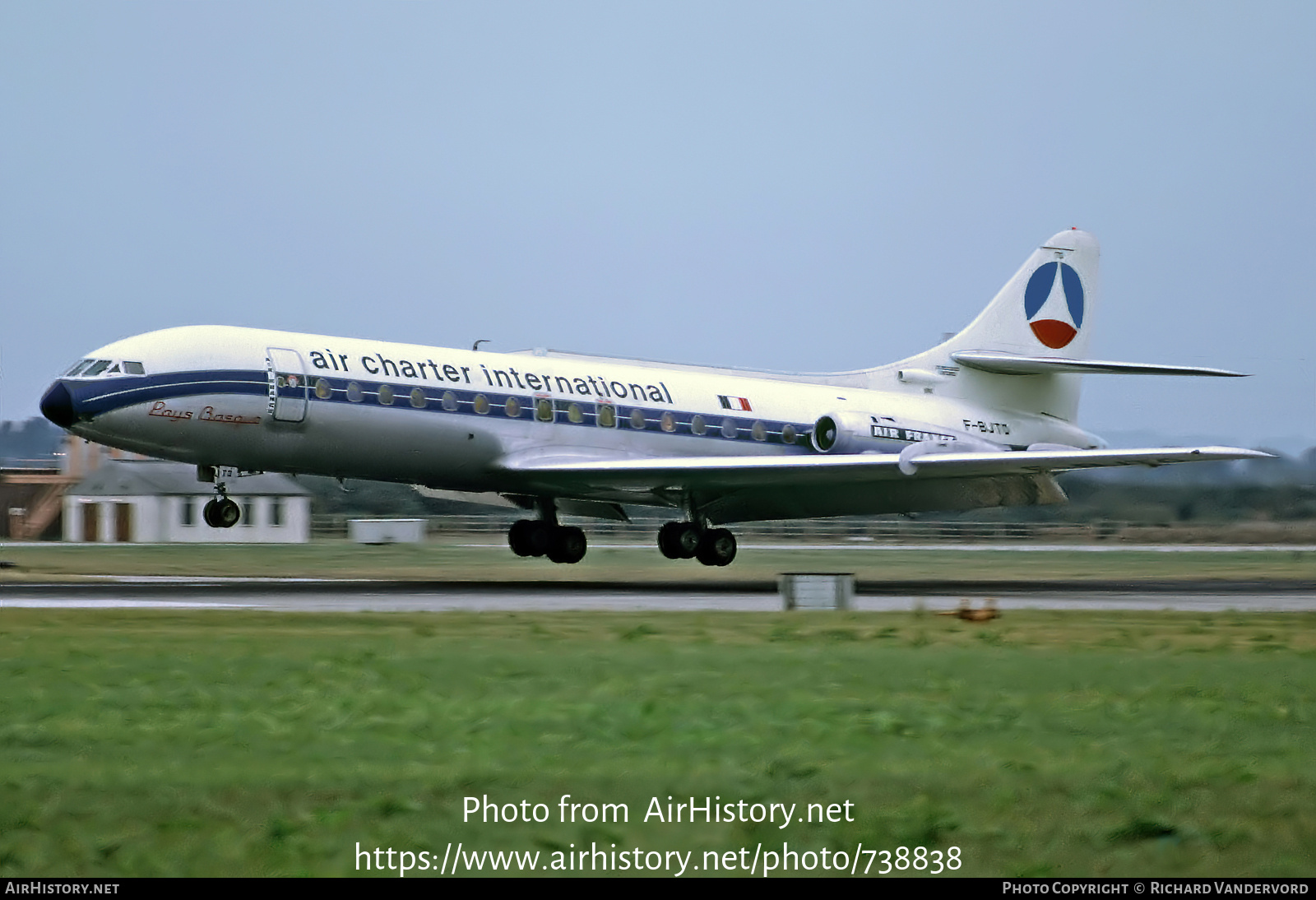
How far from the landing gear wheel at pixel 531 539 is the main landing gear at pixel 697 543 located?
2412mm

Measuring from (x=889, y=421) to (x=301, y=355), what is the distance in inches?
498

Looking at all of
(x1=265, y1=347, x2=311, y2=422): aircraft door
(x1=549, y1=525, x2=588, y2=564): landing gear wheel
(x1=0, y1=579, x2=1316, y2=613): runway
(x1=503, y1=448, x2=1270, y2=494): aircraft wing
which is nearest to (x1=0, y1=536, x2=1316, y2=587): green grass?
(x1=549, y1=525, x2=588, y2=564): landing gear wheel

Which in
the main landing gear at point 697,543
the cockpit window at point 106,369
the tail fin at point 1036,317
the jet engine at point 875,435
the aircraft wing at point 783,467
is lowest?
the main landing gear at point 697,543

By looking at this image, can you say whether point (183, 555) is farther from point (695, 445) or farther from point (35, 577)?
point (695, 445)

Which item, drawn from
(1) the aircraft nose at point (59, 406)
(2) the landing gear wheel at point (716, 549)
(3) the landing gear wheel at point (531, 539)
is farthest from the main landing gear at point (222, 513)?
(2) the landing gear wheel at point (716, 549)

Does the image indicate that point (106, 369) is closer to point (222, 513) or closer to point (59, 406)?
point (59, 406)

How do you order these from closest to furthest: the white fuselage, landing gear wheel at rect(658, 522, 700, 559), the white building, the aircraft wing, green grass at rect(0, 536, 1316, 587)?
the white fuselage < the aircraft wing < landing gear wheel at rect(658, 522, 700, 559) < green grass at rect(0, 536, 1316, 587) < the white building

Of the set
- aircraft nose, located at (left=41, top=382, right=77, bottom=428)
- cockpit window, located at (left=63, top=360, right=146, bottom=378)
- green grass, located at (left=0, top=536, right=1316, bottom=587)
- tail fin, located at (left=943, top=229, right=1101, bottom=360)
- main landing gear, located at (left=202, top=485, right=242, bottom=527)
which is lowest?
green grass, located at (left=0, top=536, right=1316, bottom=587)

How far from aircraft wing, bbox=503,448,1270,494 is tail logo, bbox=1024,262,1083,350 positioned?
236 inches

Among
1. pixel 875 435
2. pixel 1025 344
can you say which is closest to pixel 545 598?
pixel 875 435

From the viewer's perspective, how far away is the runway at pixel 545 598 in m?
20.8

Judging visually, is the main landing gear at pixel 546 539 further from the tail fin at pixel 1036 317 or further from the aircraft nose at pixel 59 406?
the tail fin at pixel 1036 317

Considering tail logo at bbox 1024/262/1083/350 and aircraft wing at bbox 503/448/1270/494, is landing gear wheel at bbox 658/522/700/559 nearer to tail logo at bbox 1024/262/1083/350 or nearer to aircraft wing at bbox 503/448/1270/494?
aircraft wing at bbox 503/448/1270/494

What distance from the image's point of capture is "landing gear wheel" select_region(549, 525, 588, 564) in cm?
3177
